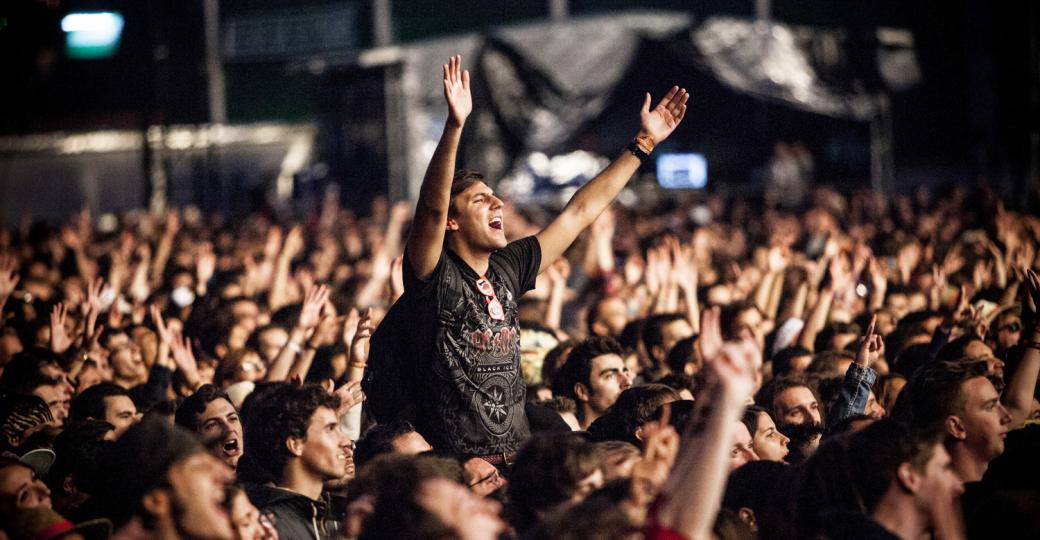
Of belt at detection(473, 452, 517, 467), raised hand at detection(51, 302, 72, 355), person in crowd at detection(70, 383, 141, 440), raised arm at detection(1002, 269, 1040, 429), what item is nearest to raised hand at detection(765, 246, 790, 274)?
raised arm at detection(1002, 269, 1040, 429)

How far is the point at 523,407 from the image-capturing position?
542 cm

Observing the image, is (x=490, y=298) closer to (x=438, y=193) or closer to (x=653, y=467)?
(x=438, y=193)

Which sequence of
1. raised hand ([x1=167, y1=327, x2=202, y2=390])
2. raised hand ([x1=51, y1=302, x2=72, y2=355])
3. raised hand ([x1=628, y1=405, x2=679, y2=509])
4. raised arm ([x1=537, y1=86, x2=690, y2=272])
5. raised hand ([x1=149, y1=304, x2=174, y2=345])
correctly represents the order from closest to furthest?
raised hand ([x1=628, y1=405, x2=679, y2=509]) < raised arm ([x1=537, y1=86, x2=690, y2=272]) < raised hand ([x1=167, y1=327, x2=202, y2=390]) < raised hand ([x1=149, y1=304, x2=174, y2=345]) < raised hand ([x1=51, y1=302, x2=72, y2=355])

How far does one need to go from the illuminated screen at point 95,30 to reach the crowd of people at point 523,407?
15752 millimetres

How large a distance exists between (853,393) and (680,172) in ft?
52.0

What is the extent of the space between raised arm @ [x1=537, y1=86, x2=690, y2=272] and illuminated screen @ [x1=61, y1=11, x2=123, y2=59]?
21.0m

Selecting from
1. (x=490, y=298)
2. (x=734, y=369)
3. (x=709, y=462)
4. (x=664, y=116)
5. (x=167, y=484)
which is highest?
(x=664, y=116)

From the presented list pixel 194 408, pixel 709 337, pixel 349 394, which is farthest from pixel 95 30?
pixel 709 337

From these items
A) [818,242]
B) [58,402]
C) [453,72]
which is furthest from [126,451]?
[818,242]

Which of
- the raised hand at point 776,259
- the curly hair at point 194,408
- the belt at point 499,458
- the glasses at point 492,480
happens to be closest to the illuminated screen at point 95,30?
the raised hand at point 776,259

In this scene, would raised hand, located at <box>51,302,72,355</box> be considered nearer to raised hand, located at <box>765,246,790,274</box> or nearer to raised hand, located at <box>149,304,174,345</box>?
raised hand, located at <box>149,304,174,345</box>

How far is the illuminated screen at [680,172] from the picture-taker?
70.4 ft

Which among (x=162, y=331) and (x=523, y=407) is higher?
(x=523, y=407)

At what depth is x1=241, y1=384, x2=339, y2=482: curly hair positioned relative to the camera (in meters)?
5.24
